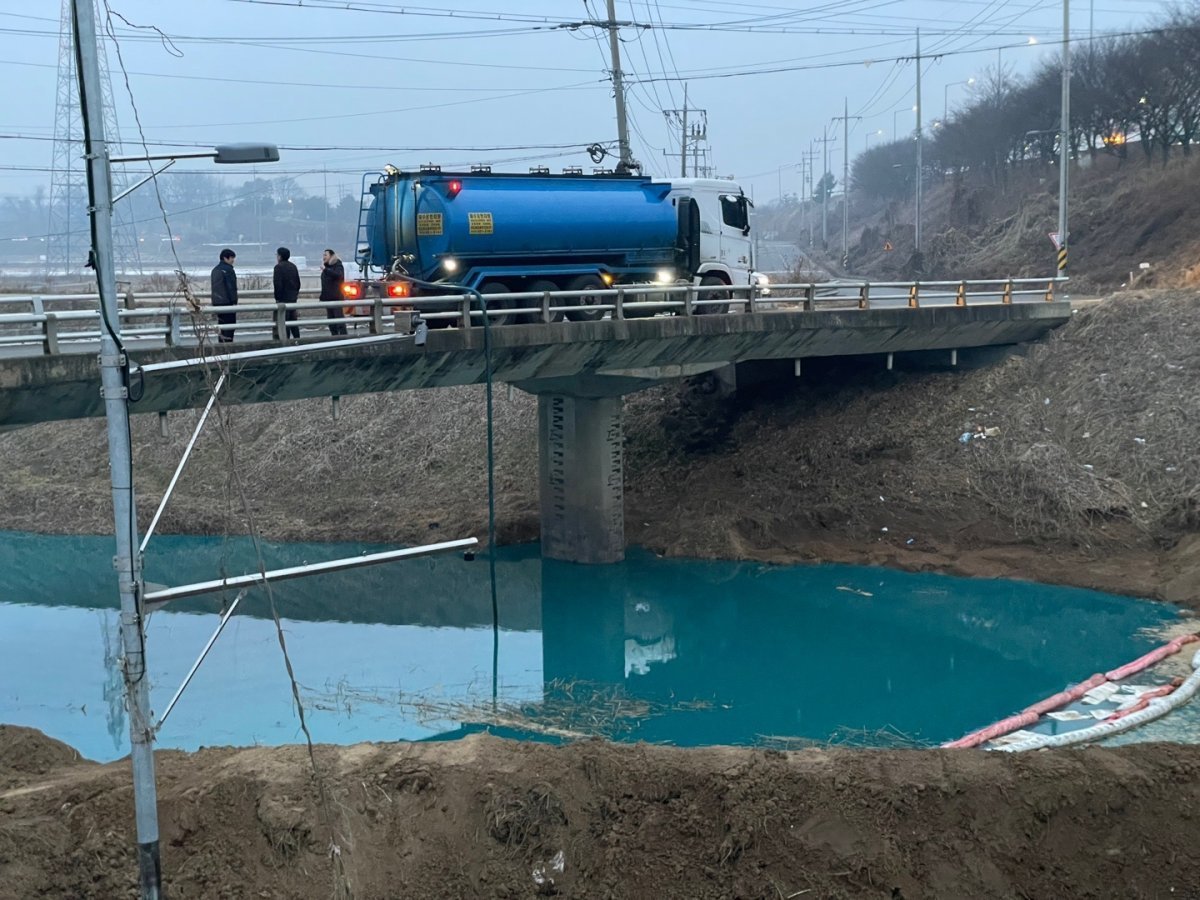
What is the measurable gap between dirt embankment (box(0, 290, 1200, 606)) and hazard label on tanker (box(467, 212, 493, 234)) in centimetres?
602

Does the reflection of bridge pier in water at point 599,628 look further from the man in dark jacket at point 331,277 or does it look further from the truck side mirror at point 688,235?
the man in dark jacket at point 331,277

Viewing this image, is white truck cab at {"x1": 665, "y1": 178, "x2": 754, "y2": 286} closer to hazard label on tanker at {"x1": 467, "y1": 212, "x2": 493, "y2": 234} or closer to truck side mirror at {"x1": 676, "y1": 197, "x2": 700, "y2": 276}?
truck side mirror at {"x1": 676, "y1": 197, "x2": 700, "y2": 276}

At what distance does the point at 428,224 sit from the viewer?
837 inches

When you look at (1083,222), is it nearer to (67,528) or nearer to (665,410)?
(665,410)

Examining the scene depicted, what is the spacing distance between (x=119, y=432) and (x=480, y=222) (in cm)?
1469

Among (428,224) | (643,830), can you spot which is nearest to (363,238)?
(428,224)

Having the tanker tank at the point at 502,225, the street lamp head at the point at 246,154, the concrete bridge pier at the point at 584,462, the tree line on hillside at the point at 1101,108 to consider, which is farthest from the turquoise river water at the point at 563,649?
the tree line on hillside at the point at 1101,108

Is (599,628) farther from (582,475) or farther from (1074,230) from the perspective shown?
(1074,230)

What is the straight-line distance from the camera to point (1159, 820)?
10.0 meters

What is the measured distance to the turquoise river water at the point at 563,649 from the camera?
16.7 meters

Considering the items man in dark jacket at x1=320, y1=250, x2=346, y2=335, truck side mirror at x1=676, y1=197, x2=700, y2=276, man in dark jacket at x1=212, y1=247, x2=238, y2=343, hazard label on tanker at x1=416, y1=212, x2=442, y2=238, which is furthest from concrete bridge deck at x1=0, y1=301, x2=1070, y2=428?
hazard label on tanker at x1=416, y1=212, x2=442, y2=238

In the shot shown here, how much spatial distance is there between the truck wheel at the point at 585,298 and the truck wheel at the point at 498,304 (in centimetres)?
151

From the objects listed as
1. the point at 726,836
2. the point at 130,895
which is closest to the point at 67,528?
the point at 130,895

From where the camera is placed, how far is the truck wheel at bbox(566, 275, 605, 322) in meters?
23.1
